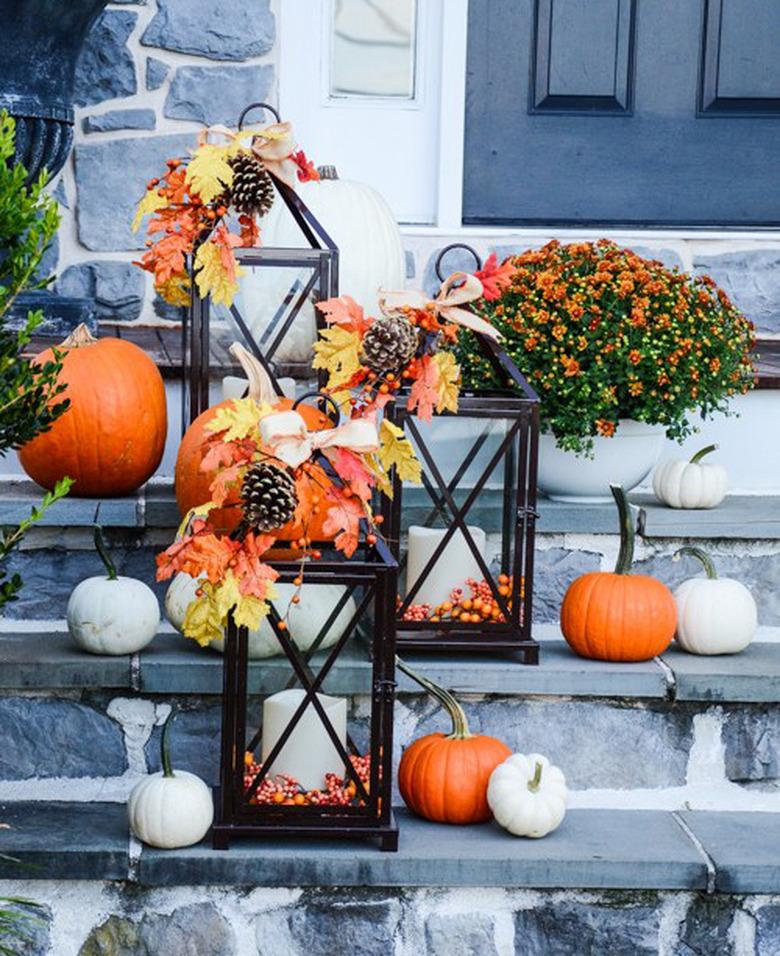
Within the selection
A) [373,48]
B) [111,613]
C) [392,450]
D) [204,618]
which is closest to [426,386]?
[392,450]

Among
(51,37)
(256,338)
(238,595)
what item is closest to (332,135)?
(51,37)

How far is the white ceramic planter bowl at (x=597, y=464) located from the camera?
10.2 feet

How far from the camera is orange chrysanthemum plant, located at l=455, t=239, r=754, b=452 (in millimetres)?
3033

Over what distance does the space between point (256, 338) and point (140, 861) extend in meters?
0.97

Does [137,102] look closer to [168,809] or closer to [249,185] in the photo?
[249,185]

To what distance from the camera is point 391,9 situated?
4.26 m

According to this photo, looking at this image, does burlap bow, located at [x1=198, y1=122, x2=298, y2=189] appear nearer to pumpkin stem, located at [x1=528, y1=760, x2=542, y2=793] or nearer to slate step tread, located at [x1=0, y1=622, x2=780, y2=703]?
slate step tread, located at [x1=0, y1=622, x2=780, y2=703]

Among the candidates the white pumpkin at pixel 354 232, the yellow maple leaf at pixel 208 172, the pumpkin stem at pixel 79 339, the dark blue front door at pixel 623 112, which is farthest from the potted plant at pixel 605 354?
the dark blue front door at pixel 623 112

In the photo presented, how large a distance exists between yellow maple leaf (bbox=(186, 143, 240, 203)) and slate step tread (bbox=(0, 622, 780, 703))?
0.74 m

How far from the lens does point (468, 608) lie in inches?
108

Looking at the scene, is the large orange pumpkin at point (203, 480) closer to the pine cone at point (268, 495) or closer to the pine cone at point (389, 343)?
the pine cone at point (389, 343)

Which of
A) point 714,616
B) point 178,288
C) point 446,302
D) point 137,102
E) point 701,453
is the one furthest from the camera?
point 137,102

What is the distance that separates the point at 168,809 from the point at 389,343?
0.75m

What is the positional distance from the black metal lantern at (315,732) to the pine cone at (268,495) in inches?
4.8
